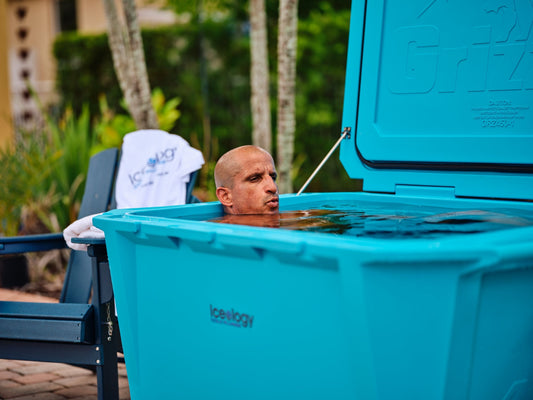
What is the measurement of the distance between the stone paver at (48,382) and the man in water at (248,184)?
121cm

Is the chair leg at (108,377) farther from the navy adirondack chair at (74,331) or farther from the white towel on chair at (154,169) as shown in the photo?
the white towel on chair at (154,169)

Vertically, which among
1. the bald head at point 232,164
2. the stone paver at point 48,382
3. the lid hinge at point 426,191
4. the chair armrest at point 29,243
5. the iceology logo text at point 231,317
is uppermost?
the bald head at point 232,164

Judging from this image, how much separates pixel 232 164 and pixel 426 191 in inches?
34.8

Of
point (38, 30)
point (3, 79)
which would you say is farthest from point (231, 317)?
point (38, 30)

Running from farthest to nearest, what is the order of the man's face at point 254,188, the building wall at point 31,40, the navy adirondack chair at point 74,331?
the building wall at point 31,40 → the navy adirondack chair at point 74,331 → the man's face at point 254,188

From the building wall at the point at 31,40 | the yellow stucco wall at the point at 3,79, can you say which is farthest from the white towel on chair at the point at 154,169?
the building wall at the point at 31,40

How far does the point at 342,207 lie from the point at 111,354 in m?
1.16

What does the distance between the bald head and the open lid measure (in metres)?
0.69

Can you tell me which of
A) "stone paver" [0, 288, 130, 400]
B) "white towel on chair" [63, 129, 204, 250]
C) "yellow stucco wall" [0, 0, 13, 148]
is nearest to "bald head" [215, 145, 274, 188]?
"white towel on chair" [63, 129, 204, 250]

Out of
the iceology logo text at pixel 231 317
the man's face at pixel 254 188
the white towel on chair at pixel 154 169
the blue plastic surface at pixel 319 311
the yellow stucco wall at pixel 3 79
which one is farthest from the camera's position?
the yellow stucco wall at pixel 3 79

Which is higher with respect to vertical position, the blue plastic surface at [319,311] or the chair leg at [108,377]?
the blue plastic surface at [319,311]

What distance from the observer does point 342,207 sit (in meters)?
3.00

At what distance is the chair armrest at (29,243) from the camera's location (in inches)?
126

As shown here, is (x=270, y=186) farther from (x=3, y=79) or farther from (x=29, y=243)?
(x=3, y=79)
